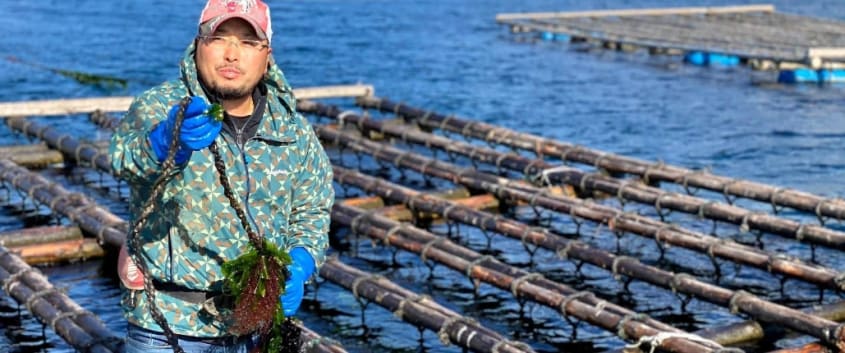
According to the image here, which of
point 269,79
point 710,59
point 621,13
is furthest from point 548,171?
point 621,13

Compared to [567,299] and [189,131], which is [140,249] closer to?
[189,131]

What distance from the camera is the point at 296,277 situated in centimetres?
544

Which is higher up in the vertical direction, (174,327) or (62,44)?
(174,327)

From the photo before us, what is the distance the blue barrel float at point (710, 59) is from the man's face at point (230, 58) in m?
29.5

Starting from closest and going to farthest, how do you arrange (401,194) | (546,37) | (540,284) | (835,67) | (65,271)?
(540,284)
(65,271)
(401,194)
(835,67)
(546,37)

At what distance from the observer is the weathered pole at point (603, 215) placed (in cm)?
1248

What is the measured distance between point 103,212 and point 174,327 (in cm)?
968

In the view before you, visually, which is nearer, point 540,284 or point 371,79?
point 540,284

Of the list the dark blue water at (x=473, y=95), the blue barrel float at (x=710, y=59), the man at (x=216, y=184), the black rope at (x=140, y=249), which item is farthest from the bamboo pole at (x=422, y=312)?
the blue barrel float at (x=710, y=59)

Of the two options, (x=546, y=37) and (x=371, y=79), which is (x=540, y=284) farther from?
(x=546, y=37)

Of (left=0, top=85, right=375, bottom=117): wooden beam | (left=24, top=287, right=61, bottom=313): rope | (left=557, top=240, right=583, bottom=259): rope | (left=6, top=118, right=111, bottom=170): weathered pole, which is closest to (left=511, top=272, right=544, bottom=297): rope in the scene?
(left=557, top=240, right=583, bottom=259): rope

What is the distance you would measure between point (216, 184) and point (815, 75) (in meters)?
26.4

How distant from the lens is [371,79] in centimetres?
3225

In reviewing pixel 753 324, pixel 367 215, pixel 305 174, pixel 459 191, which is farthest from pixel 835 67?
pixel 305 174
